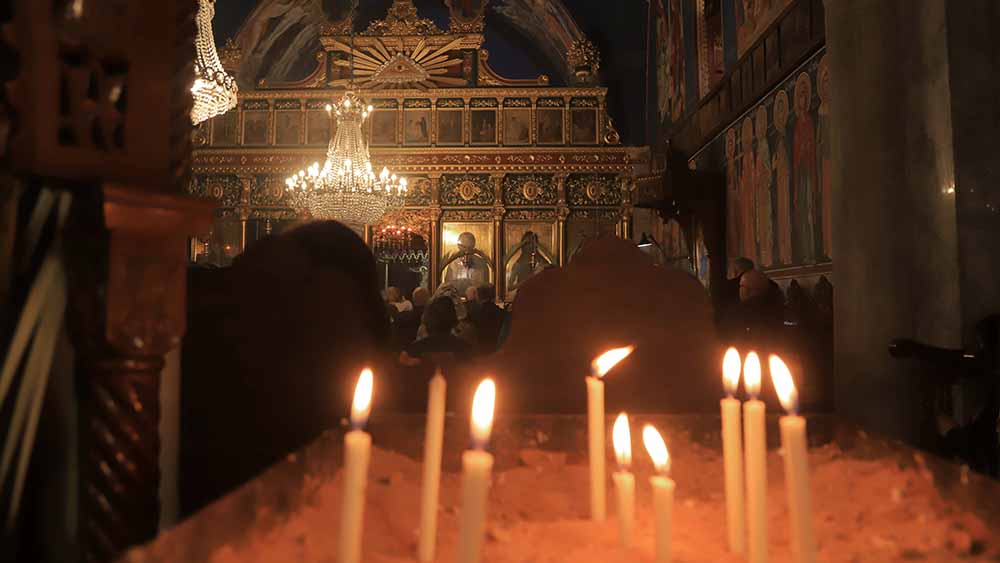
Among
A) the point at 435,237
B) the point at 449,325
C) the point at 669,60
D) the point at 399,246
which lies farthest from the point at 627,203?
the point at 449,325

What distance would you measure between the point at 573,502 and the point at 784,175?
5.66 meters

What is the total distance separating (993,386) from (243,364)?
224 centimetres

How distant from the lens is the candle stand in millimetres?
712

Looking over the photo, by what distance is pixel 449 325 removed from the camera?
3.79 metres

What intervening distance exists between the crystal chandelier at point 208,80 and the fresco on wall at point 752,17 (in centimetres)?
502

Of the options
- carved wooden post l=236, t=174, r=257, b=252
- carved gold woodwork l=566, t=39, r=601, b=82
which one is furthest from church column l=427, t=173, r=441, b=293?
carved wooden post l=236, t=174, r=257, b=252

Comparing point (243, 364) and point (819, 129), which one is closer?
point (243, 364)

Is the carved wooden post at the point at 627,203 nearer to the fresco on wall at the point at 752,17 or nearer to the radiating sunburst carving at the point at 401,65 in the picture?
the radiating sunburst carving at the point at 401,65

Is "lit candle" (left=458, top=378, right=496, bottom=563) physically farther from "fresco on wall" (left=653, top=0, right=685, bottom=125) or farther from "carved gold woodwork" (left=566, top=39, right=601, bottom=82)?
"carved gold woodwork" (left=566, top=39, right=601, bottom=82)

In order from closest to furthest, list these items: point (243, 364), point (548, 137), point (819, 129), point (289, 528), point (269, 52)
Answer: point (289, 528)
point (243, 364)
point (819, 129)
point (548, 137)
point (269, 52)

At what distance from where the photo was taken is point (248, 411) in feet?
5.30

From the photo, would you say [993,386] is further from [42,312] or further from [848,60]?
[42,312]

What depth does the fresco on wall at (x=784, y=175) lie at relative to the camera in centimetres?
517

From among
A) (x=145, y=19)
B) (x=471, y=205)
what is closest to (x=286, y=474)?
(x=145, y=19)
